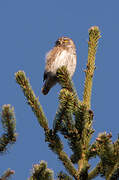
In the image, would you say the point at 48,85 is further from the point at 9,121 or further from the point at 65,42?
the point at 9,121

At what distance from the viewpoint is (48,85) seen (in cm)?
590

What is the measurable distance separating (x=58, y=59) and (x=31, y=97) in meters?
3.27

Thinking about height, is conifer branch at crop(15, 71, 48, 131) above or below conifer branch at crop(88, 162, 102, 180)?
above

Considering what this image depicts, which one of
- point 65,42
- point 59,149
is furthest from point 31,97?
point 65,42

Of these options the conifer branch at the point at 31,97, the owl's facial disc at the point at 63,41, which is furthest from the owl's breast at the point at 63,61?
the conifer branch at the point at 31,97

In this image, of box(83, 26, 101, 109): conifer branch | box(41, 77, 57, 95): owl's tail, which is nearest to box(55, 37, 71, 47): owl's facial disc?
box(41, 77, 57, 95): owl's tail

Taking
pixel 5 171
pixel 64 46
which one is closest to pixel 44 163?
pixel 5 171

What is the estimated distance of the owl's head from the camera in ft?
18.8

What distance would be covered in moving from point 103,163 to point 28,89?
2.66ft

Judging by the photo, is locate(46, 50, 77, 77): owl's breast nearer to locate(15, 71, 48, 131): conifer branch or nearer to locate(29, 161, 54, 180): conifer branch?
locate(15, 71, 48, 131): conifer branch

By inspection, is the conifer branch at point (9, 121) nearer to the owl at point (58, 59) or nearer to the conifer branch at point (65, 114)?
the conifer branch at point (65, 114)

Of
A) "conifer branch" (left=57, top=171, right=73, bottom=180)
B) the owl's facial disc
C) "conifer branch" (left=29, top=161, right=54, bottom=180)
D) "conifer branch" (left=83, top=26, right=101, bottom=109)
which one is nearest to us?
"conifer branch" (left=29, top=161, right=54, bottom=180)

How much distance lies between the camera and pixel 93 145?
6.12ft

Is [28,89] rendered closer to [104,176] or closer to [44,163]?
[44,163]
